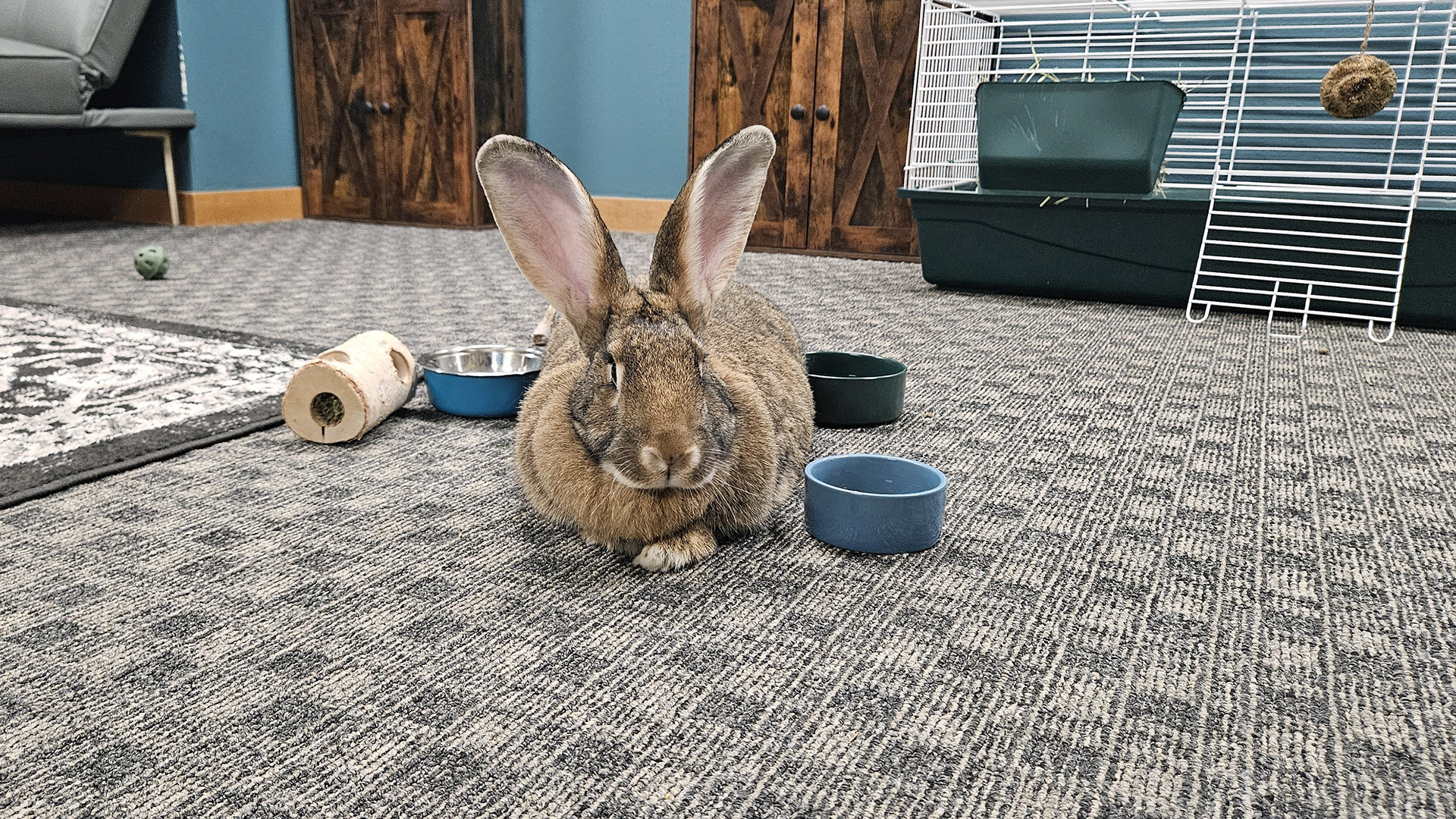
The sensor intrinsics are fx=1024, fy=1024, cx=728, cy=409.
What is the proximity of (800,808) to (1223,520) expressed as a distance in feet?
2.61

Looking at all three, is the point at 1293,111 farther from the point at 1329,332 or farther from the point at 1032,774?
the point at 1032,774

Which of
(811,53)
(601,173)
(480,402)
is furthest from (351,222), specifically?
(480,402)

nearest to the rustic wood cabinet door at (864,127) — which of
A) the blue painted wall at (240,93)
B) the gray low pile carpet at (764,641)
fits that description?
the gray low pile carpet at (764,641)

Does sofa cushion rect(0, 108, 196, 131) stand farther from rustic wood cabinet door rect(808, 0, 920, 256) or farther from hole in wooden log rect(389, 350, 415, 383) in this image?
hole in wooden log rect(389, 350, 415, 383)

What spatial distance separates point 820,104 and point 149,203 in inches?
122

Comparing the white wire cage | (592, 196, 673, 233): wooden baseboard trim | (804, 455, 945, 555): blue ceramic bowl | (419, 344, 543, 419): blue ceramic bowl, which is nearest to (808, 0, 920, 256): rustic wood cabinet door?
the white wire cage

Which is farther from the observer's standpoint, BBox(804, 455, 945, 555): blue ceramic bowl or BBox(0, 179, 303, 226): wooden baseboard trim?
BBox(0, 179, 303, 226): wooden baseboard trim

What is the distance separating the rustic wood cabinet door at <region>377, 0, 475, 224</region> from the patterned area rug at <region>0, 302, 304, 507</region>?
2507 mm

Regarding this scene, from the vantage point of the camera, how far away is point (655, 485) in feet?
3.15

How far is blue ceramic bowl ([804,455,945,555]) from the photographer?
112 centimetres

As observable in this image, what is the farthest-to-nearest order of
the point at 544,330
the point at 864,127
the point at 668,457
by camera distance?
the point at 864,127, the point at 544,330, the point at 668,457

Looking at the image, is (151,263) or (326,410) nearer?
(326,410)

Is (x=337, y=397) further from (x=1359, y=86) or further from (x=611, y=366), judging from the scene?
(x=1359, y=86)

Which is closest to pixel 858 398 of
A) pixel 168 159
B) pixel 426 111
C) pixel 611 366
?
pixel 611 366
